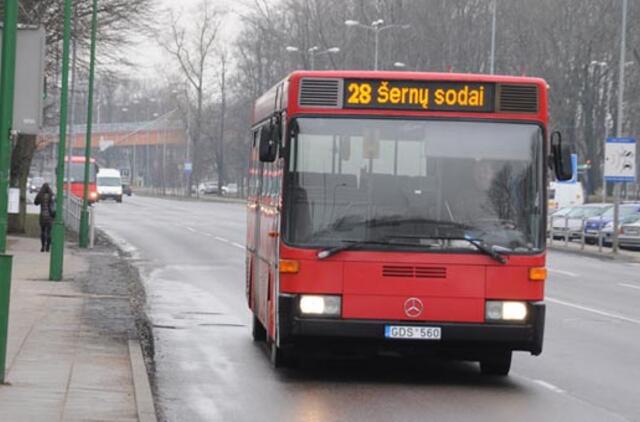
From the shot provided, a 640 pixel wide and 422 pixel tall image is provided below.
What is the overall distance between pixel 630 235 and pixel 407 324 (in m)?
38.3

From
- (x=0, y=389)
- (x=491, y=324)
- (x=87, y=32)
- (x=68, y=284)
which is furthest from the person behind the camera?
(x=87, y=32)

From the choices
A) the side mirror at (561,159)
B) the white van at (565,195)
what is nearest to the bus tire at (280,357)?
the side mirror at (561,159)

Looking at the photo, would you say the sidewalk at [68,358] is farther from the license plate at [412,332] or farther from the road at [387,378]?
the license plate at [412,332]

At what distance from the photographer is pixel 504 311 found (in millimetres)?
13148

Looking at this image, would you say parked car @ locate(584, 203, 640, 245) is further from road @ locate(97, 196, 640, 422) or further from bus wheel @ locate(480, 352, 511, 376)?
bus wheel @ locate(480, 352, 511, 376)

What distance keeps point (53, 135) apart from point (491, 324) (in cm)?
4499

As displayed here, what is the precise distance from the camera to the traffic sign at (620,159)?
45.8m

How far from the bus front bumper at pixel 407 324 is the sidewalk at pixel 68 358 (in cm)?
138

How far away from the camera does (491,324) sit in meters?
13.1

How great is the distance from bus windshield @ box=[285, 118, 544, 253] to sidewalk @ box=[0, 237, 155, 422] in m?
2.18

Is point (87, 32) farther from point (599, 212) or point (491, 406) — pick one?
point (491, 406)

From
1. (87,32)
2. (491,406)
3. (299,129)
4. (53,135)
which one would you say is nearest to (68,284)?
(299,129)

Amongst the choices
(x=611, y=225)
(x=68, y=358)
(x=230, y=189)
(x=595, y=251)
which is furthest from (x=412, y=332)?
(x=230, y=189)

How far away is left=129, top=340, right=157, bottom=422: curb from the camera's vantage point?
1065cm
